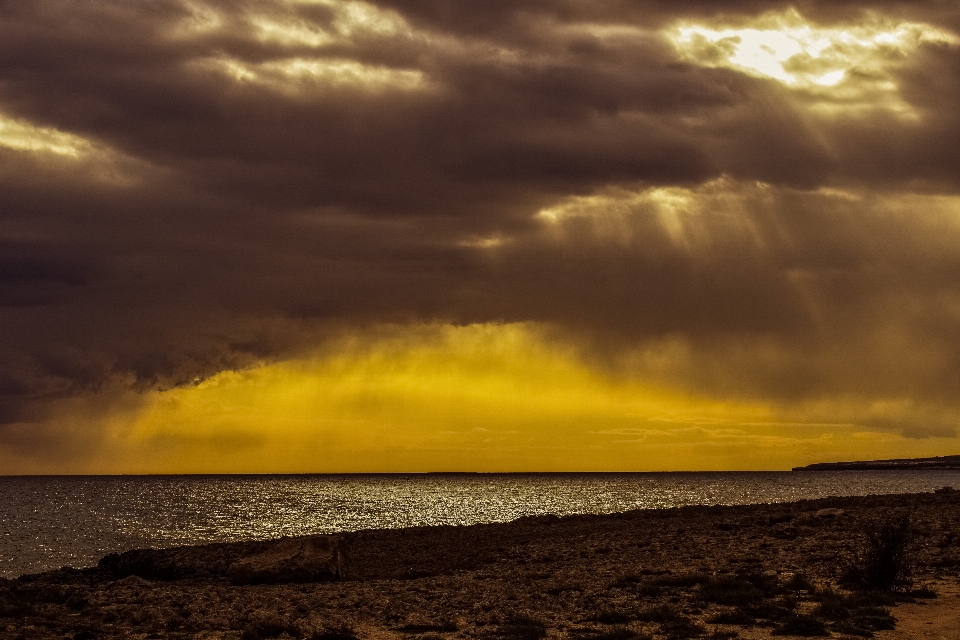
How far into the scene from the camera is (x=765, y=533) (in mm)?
41219

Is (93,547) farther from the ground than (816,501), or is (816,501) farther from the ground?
(816,501)

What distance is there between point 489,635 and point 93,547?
7430 centimetres

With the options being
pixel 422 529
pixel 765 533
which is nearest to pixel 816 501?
pixel 765 533

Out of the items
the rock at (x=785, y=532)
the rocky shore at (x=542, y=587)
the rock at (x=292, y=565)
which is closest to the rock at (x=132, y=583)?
the rocky shore at (x=542, y=587)

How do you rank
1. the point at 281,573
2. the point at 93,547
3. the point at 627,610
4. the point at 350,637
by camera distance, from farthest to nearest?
the point at 93,547 < the point at 281,573 < the point at 627,610 < the point at 350,637

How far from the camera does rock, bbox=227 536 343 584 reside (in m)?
36.9

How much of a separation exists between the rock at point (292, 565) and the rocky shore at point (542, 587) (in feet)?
0.18

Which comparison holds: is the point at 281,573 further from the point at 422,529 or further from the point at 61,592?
the point at 422,529

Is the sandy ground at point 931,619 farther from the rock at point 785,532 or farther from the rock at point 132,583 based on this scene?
the rock at point 132,583

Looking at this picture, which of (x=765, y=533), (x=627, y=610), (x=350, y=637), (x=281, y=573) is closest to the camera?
(x=350, y=637)

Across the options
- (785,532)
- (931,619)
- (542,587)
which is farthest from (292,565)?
(931,619)

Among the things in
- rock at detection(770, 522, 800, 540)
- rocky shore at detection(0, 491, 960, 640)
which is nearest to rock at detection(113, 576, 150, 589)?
rocky shore at detection(0, 491, 960, 640)

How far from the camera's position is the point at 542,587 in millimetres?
31922

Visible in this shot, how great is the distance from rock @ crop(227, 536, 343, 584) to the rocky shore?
5 cm
